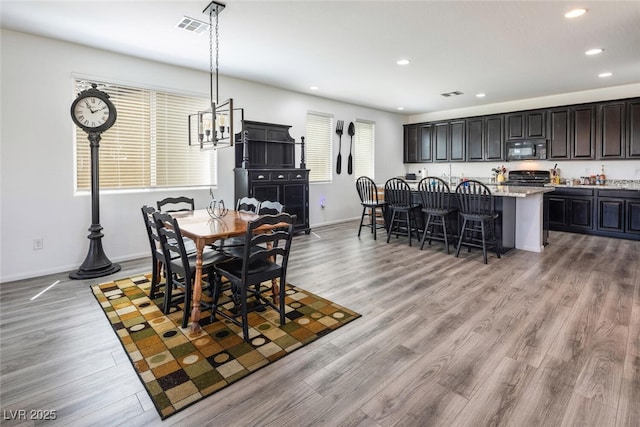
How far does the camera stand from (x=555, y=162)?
22.3 feet

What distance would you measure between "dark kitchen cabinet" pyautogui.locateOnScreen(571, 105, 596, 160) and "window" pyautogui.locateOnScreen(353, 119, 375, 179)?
392 cm

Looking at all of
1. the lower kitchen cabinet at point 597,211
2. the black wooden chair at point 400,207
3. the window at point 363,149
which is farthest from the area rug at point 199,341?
the window at point 363,149

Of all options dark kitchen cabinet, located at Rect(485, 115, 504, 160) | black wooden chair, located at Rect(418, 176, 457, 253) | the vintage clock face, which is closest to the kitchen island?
black wooden chair, located at Rect(418, 176, 457, 253)

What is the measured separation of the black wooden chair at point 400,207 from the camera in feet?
17.7

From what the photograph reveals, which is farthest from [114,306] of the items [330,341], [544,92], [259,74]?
[544,92]

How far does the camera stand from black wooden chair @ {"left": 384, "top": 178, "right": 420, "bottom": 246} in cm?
538

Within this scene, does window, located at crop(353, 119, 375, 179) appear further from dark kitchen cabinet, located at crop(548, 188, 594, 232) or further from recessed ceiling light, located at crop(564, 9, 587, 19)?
recessed ceiling light, located at crop(564, 9, 587, 19)

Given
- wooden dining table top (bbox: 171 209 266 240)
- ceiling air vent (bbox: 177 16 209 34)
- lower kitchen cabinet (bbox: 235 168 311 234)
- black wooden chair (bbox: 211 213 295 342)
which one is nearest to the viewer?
black wooden chair (bbox: 211 213 295 342)

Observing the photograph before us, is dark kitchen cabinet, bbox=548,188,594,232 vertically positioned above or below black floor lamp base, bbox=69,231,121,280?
above

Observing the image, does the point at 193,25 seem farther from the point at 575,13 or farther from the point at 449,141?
the point at 449,141

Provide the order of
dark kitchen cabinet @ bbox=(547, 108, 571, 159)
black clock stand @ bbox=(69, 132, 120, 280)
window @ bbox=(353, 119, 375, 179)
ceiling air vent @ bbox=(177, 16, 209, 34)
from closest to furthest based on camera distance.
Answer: ceiling air vent @ bbox=(177, 16, 209, 34)
black clock stand @ bbox=(69, 132, 120, 280)
dark kitchen cabinet @ bbox=(547, 108, 571, 159)
window @ bbox=(353, 119, 375, 179)

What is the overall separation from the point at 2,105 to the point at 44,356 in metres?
2.93

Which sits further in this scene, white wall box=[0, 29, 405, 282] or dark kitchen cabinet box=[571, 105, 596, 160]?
dark kitchen cabinet box=[571, 105, 596, 160]

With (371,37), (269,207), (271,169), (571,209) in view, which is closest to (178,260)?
(269,207)
